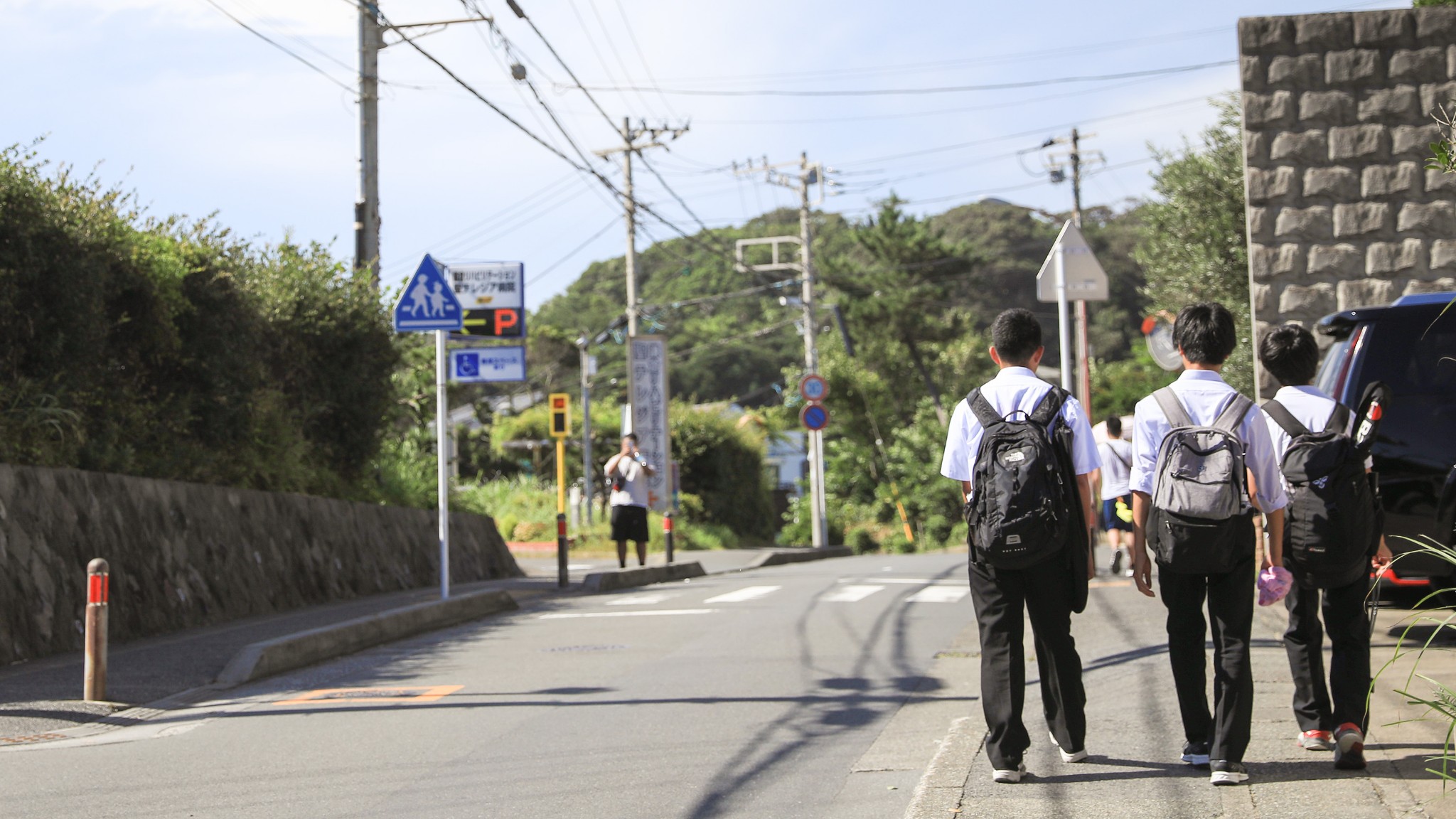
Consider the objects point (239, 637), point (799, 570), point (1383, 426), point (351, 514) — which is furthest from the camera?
point (799, 570)

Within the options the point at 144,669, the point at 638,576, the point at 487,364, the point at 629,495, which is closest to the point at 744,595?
the point at 638,576

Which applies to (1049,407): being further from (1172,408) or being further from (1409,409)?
(1409,409)

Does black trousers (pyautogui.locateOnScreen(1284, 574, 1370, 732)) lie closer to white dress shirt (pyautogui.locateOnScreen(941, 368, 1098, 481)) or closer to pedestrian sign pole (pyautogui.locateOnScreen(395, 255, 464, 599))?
white dress shirt (pyautogui.locateOnScreen(941, 368, 1098, 481))

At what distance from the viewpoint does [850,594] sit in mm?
13734

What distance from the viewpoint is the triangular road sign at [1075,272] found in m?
10.4

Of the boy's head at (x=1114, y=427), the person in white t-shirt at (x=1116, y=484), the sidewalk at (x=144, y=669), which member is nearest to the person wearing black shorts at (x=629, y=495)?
the sidewalk at (x=144, y=669)

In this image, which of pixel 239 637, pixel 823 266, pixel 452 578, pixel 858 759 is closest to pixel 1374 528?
pixel 858 759

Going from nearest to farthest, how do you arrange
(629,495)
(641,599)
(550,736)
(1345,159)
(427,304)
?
(550,736), (1345,159), (427,304), (641,599), (629,495)

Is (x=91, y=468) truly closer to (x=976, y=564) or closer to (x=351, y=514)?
(x=351, y=514)

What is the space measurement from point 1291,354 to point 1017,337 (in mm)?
1106

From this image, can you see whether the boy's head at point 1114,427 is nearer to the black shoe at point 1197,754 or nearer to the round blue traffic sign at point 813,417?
the black shoe at point 1197,754

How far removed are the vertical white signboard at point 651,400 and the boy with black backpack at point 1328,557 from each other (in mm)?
22461

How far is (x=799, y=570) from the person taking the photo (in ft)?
62.0

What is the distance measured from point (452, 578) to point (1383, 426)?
11.4 meters
